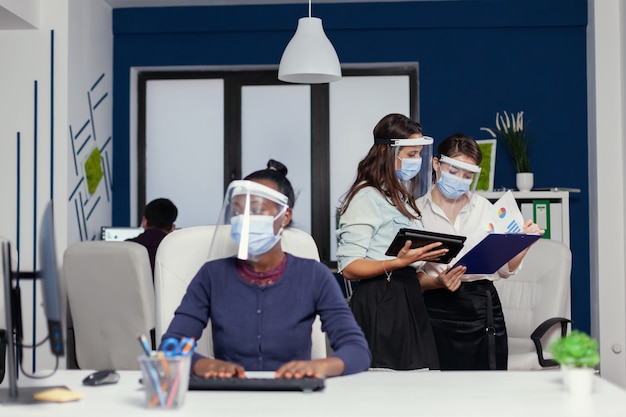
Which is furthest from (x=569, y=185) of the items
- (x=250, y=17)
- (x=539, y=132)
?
(x=250, y=17)

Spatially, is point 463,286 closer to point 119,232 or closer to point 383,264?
point 383,264

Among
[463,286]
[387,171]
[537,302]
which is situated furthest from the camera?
[537,302]

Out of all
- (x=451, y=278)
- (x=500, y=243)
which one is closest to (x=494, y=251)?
(x=500, y=243)

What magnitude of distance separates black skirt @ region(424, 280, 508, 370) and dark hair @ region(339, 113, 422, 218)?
39cm

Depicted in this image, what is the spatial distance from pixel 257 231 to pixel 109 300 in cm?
169

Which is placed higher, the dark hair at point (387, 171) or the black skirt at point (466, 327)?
the dark hair at point (387, 171)

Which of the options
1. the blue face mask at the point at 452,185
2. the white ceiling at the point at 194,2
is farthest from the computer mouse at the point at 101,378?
the white ceiling at the point at 194,2

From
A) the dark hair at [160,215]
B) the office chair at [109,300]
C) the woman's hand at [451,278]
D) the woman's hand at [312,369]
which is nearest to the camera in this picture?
the woman's hand at [312,369]

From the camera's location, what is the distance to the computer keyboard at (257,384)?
170cm

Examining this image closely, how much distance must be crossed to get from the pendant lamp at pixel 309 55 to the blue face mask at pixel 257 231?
222cm

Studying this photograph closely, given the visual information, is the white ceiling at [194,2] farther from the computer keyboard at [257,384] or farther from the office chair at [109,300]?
the computer keyboard at [257,384]

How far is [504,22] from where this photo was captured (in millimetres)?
5793

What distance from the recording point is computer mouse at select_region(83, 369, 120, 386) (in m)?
1.80

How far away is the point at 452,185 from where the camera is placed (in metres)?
3.03
